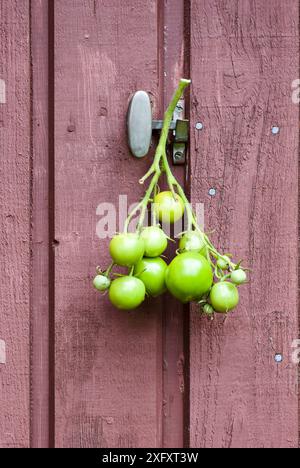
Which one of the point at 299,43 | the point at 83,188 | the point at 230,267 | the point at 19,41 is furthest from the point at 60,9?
the point at 230,267

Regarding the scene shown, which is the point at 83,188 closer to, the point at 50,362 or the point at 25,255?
the point at 25,255

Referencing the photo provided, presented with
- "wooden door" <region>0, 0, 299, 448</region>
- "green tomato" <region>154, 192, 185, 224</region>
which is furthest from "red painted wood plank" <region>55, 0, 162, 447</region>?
"green tomato" <region>154, 192, 185, 224</region>

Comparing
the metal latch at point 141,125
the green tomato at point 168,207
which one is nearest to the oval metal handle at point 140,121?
the metal latch at point 141,125

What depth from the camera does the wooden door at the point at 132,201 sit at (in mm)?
974

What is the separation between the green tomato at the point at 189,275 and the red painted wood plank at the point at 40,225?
278mm

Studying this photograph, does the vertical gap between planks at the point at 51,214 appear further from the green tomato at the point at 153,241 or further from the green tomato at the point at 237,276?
the green tomato at the point at 237,276

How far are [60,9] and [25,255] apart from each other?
1.47 feet

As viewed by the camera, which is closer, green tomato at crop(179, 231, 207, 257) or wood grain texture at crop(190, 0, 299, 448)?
green tomato at crop(179, 231, 207, 257)

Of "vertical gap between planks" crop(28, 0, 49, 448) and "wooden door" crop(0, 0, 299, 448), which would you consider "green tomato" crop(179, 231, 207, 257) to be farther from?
"vertical gap between planks" crop(28, 0, 49, 448)

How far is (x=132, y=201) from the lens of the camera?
98cm

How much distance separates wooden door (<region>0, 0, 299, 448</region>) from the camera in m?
0.97

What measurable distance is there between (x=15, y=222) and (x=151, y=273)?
291 millimetres

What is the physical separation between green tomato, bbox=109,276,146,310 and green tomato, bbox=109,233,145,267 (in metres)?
0.03

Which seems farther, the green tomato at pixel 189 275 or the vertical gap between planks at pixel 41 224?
the vertical gap between planks at pixel 41 224
